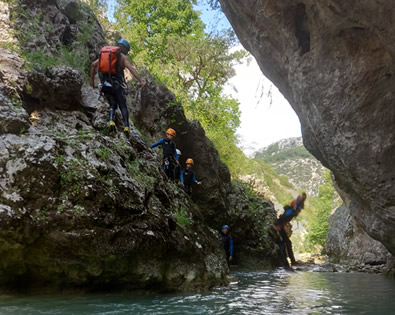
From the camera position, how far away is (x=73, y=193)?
5.17m

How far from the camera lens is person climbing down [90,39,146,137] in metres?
7.15

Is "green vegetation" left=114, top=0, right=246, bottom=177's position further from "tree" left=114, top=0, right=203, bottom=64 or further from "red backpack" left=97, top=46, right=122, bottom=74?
"red backpack" left=97, top=46, right=122, bottom=74

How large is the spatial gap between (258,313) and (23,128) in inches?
181

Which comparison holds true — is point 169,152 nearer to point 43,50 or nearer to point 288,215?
point 43,50

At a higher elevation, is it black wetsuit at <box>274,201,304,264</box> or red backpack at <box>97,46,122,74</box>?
red backpack at <box>97,46,122,74</box>

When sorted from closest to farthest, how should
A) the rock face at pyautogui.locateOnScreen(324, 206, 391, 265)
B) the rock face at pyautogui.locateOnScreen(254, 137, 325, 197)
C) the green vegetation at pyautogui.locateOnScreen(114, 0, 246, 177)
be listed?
the rock face at pyautogui.locateOnScreen(324, 206, 391, 265), the green vegetation at pyautogui.locateOnScreen(114, 0, 246, 177), the rock face at pyautogui.locateOnScreen(254, 137, 325, 197)

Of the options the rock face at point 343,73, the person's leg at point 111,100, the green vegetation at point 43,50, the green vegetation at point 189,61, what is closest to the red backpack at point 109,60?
the person's leg at point 111,100

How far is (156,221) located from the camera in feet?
19.5

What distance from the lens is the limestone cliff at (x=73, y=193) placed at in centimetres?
480

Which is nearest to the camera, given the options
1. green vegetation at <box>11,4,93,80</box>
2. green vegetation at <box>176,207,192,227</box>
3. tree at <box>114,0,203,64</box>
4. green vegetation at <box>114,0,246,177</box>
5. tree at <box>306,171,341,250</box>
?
green vegetation at <box>176,207,192,227</box>

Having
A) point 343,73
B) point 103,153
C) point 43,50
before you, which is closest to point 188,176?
point 103,153

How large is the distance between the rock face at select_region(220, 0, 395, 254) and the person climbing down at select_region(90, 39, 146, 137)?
3141mm

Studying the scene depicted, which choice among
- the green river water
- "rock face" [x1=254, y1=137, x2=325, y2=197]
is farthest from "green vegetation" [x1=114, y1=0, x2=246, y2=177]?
"rock face" [x1=254, y1=137, x2=325, y2=197]

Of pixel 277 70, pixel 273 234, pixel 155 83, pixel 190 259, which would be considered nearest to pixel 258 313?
pixel 190 259
